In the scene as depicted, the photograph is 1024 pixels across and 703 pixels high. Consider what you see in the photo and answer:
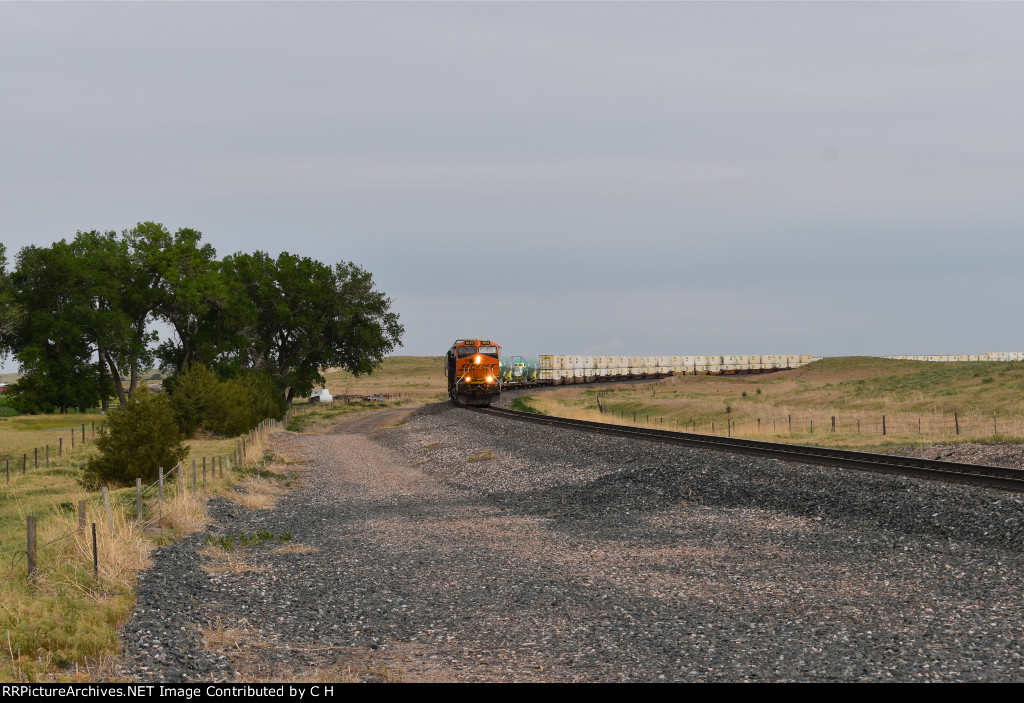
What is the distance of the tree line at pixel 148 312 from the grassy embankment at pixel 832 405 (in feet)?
72.9

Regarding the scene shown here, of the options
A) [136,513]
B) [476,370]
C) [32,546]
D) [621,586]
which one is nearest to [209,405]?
[476,370]

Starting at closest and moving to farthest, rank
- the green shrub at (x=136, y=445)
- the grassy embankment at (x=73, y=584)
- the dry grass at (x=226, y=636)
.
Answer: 1. the grassy embankment at (x=73, y=584)
2. the dry grass at (x=226, y=636)
3. the green shrub at (x=136, y=445)

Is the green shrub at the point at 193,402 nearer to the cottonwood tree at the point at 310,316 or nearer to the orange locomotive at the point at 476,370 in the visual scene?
the orange locomotive at the point at 476,370

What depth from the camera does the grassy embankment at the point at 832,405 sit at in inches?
1559

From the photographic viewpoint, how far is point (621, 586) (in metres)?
13.7

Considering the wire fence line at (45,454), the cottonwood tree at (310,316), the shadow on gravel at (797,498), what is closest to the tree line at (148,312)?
the cottonwood tree at (310,316)

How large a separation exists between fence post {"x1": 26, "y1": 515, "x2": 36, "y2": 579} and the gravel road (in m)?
1.67

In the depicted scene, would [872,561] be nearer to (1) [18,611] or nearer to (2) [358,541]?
(2) [358,541]

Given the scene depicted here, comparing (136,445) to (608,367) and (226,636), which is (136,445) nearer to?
(226,636)

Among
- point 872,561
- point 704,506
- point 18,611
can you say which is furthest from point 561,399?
point 18,611

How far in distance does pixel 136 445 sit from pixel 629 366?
280 ft

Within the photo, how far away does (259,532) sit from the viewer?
19047 millimetres

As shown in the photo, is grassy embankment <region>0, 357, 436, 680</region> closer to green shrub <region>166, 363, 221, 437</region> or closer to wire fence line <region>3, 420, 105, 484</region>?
wire fence line <region>3, 420, 105, 484</region>

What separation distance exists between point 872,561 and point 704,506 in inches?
261
